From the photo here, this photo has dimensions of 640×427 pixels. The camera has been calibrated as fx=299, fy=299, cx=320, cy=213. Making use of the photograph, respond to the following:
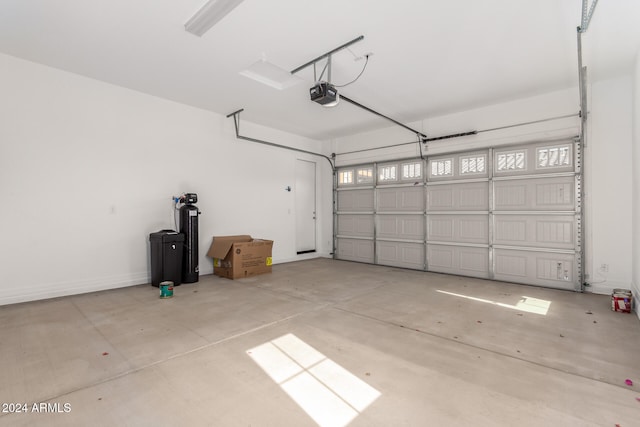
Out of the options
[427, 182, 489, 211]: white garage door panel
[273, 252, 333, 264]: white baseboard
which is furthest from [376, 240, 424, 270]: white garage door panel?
[273, 252, 333, 264]: white baseboard

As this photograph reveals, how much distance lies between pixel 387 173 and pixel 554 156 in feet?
9.94

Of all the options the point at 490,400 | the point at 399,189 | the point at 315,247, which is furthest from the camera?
the point at 315,247

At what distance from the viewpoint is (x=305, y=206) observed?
7770mm

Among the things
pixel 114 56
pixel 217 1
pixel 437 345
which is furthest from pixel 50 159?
pixel 437 345

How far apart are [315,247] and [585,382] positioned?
6.32 meters

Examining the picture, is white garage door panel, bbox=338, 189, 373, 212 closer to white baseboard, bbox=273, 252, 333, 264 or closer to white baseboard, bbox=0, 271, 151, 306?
white baseboard, bbox=273, 252, 333, 264

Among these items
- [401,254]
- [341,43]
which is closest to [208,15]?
[341,43]

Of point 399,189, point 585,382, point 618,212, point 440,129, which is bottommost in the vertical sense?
point 585,382

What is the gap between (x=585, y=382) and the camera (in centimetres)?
209

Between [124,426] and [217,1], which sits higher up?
[217,1]

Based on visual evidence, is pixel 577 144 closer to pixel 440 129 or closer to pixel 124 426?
pixel 440 129

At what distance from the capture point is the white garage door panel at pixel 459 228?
5.53 m

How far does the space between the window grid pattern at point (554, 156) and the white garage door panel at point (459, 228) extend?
1231 mm

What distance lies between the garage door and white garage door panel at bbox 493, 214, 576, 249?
1 centimetres
